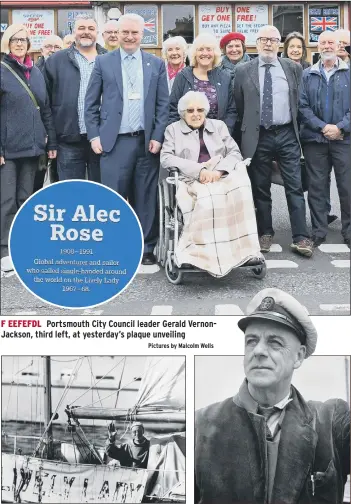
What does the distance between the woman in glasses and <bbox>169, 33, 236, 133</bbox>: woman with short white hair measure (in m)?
0.61

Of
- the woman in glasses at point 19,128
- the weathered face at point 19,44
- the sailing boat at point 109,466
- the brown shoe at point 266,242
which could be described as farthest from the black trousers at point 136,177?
the sailing boat at point 109,466

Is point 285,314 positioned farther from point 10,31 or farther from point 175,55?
point 10,31

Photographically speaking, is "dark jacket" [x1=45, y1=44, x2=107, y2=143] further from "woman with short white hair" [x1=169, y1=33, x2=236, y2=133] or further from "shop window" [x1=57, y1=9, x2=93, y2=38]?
"woman with short white hair" [x1=169, y1=33, x2=236, y2=133]

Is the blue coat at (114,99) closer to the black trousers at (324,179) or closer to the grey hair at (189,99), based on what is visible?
the grey hair at (189,99)

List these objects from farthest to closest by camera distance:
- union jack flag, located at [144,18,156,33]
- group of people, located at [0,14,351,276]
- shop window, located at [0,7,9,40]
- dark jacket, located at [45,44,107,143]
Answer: dark jacket, located at [45,44,107,143], group of people, located at [0,14,351,276], union jack flag, located at [144,18,156,33], shop window, located at [0,7,9,40]

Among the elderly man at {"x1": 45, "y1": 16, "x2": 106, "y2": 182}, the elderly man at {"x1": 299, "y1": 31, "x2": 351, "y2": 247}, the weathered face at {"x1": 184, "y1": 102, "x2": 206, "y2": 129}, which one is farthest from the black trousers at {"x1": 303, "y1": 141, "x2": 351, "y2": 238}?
the elderly man at {"x1": 45, "y1": 16, "x2": 106, "y2": 182}

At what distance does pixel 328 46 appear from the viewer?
442 cm

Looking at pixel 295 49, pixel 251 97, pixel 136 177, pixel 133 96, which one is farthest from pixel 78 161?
pixel 295 49

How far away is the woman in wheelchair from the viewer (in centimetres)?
455

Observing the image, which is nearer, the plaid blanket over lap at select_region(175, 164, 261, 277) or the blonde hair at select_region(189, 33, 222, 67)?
the blonde hair at select_region(189, 33, 222, 67)

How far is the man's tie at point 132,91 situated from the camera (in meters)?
4.50

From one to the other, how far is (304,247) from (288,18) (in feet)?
3.47

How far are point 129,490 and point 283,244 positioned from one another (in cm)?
133

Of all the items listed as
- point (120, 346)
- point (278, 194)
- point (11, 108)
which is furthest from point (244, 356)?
point (11, 108)
